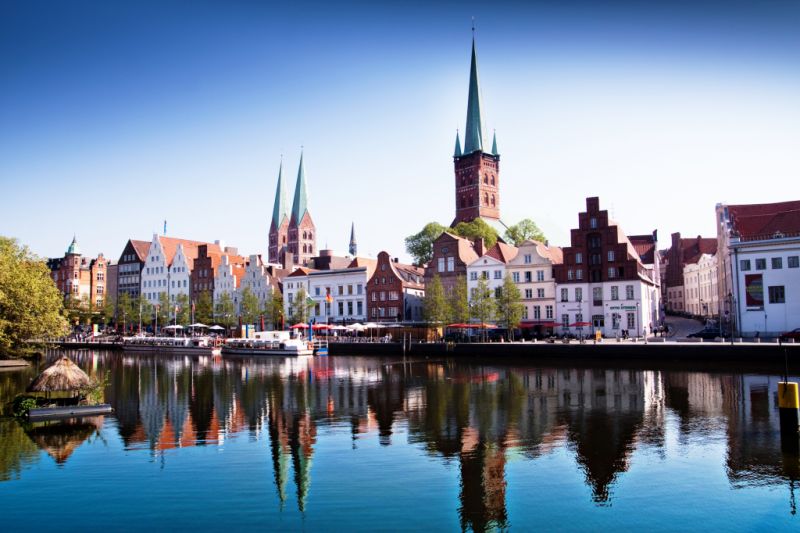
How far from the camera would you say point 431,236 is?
396 ft

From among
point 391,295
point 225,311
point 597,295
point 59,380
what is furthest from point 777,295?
point 225,311

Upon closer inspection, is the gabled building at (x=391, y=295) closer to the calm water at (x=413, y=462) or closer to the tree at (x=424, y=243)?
the tree at (x=424, y=243)

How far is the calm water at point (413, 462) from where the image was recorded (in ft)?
58.4

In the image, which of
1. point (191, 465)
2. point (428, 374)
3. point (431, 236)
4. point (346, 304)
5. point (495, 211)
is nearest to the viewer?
point (191, 465)

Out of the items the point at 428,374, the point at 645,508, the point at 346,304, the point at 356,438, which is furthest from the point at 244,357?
the point at 645,508

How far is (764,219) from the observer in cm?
7788

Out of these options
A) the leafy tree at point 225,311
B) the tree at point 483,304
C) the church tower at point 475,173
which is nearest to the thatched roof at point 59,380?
the tree at point 483,304

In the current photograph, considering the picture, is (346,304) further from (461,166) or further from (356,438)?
(356,438)

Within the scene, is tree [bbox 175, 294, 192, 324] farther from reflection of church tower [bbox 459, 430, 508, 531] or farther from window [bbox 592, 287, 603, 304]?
reflection of church tower [bbox 459, 430, 508, 531]

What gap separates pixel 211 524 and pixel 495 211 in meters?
141

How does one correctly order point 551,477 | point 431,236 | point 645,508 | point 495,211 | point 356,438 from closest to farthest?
point 645,508, point 551,477, point 356,438, point 431,236, point 495,211

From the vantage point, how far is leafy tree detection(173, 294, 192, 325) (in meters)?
124

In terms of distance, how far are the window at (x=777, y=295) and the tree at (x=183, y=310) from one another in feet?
325

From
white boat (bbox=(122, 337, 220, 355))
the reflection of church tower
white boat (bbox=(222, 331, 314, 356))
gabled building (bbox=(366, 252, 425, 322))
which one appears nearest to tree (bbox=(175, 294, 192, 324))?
white boat (bbox=(122, 337, 220, 355))
